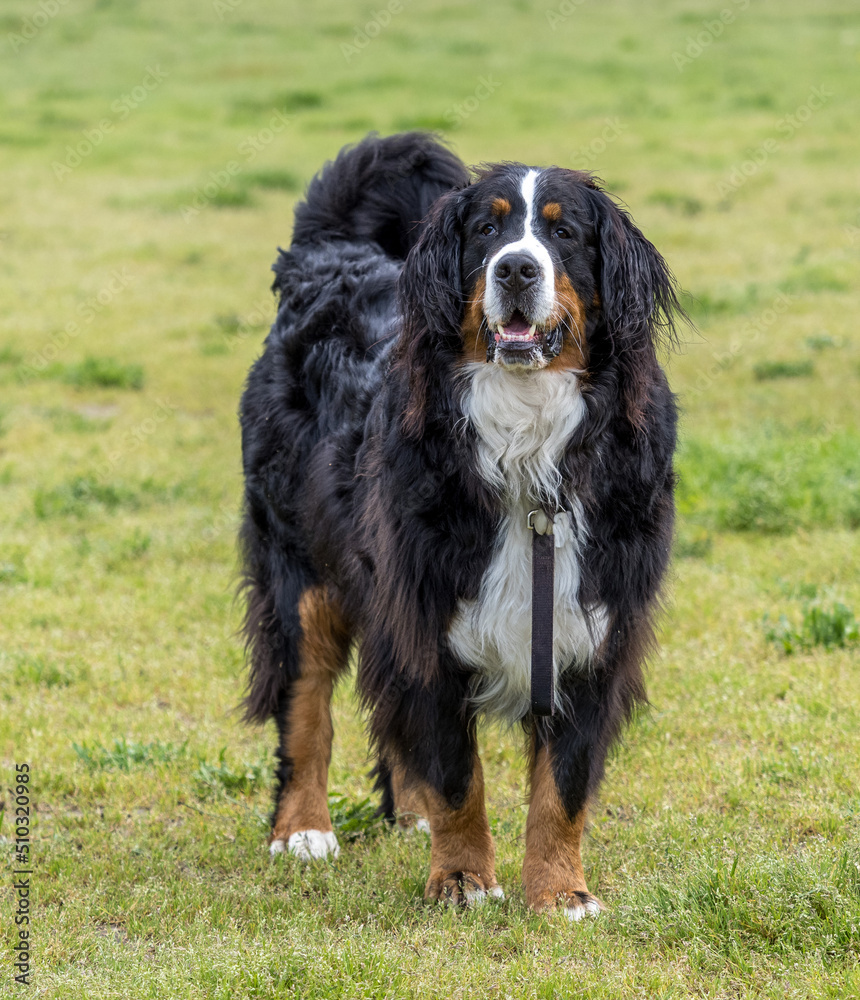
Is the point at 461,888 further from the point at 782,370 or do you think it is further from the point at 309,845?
the point at 782,370

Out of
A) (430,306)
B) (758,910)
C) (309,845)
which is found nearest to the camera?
(758,910)

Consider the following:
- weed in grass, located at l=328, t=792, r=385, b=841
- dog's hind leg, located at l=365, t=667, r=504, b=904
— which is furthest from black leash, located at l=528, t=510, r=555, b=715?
weed in grass, located at l=328, t=792, r=385, b=841

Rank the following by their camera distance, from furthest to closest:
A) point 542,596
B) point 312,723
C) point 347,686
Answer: point 347,686 → point 312,723 → point 542,596

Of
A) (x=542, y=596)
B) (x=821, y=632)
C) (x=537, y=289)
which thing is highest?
(x=537, y=289)

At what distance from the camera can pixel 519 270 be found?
3211 mm

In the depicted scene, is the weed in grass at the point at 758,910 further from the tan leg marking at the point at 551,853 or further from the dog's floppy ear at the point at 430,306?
the dog's floppy ear at the point at 430,306

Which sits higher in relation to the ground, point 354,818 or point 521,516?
point 521,516

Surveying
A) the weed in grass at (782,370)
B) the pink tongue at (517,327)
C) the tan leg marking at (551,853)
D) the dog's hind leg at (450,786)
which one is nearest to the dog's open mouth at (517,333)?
the pink tongue at (517,327)

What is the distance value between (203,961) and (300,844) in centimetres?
106

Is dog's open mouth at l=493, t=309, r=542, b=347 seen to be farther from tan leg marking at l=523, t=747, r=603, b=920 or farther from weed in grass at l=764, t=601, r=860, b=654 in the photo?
weed in grass at l=764, t=601, r=860, b=654

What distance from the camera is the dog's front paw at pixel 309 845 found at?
13.2 ft

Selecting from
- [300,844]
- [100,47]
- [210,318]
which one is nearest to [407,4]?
[100,47]

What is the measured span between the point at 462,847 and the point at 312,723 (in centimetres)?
86

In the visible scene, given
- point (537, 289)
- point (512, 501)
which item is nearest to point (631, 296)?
point (537, 289)
